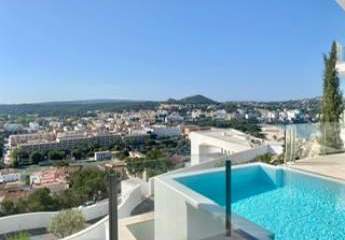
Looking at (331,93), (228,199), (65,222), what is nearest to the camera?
(228,199)

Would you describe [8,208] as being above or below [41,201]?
below

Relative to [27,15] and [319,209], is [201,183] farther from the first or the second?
[27,15]

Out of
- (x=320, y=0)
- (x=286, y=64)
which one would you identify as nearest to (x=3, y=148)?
(x=320, y=0)

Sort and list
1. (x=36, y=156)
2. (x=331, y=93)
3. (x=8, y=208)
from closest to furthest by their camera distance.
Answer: (x=8, y=208)
(x=36, y=156)
(x=331, y=93)

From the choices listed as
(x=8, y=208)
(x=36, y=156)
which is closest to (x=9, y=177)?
(x=8, y=208)

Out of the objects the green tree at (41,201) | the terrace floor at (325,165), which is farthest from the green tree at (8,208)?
the terrace floor at (325,165)

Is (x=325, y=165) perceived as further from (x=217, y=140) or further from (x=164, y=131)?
(x=164, y=131)

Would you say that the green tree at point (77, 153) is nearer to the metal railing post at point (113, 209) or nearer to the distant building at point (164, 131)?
the distant building at point (164, 131)
